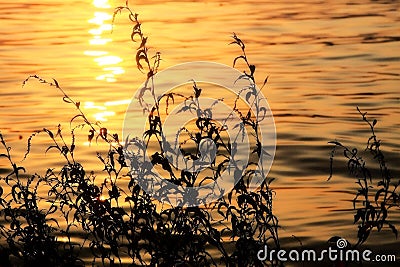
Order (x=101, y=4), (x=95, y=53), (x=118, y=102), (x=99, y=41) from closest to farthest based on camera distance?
(x=118, y=102) < (x=95, y=53) < (x=99, y=41) < (x=101, y=4)

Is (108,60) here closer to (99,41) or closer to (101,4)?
(99,41)

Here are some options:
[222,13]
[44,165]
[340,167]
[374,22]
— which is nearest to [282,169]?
[340,167]

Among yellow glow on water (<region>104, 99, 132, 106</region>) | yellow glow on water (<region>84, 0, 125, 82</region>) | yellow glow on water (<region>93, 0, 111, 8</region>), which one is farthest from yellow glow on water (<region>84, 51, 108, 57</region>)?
yellow glow on water (<region>93, 0, 111, 8</region>)

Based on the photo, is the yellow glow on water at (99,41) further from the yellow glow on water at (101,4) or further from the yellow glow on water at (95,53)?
the yellow glow on water at (101,4)

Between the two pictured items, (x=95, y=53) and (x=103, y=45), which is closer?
(x=95, y=53)

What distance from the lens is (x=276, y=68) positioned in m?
19.1

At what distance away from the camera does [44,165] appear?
44.0 feet

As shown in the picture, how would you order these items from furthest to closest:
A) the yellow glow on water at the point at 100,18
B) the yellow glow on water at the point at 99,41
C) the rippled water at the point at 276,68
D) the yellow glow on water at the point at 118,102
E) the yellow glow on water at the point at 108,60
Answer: the yellow glow on water at the point at 100,18, the yellow glow on water at the point at 99,41, the yellow glow on water at the point at 108,60, the yellow glow on water at the point at 118,102, the rippled water at the point at 276,68

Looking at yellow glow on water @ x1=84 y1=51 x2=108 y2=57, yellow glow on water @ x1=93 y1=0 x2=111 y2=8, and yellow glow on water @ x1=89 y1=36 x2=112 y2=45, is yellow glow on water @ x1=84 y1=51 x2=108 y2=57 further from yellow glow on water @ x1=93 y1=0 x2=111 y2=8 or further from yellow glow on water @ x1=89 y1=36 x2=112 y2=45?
yellow glow on water @ x1=93 y1=0 x2=111 y2=8

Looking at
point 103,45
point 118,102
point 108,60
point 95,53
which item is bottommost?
point 118,102

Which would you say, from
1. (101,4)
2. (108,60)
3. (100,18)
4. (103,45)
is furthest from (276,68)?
(101,4)

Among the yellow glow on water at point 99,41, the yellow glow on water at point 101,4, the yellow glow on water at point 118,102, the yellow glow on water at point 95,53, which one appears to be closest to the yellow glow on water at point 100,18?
the yellow glow on water at point 101,4

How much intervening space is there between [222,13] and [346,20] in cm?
299

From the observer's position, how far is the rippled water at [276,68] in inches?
499
